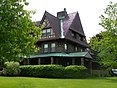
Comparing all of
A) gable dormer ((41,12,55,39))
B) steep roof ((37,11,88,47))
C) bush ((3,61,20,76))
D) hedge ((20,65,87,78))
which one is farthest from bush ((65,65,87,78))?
gable dormer ((41,12,55,39))

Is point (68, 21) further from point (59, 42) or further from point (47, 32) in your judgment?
point (59, 42)

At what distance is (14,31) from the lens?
51.1 feet

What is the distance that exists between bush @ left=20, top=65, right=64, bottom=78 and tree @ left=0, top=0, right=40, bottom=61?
54.4 feet

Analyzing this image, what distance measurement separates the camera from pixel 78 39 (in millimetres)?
49781

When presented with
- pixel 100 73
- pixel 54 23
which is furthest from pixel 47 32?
pixel 100 73

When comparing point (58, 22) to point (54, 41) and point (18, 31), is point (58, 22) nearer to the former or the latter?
point (54, 41)

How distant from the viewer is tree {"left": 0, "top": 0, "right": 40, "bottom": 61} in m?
15.2

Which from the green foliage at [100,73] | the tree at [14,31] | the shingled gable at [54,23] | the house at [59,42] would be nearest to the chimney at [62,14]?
the house at [59,42]

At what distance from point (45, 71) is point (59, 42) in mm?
10657

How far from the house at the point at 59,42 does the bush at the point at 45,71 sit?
18.0 feet

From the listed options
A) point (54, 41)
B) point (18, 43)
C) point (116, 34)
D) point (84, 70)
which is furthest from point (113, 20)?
point (18, 43)

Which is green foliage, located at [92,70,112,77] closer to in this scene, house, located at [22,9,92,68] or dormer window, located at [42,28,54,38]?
house, located at [22,9,92,68]

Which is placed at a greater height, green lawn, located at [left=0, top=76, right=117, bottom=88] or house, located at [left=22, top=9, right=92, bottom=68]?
house, located at [left=22, top=9, right=92, bottom=68]

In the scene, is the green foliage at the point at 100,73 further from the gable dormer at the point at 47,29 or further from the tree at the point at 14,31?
the tree at the point at 14,31
